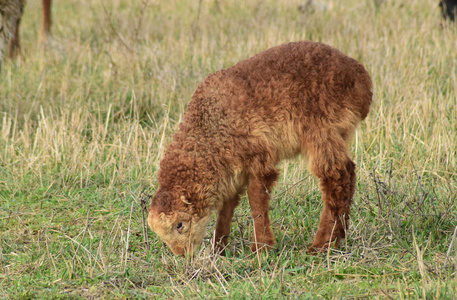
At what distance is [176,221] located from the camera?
136 inches

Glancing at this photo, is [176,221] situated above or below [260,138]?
below

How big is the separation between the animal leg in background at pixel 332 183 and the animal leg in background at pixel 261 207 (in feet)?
0.96

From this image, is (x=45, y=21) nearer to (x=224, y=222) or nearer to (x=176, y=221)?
(x=224, y=222)

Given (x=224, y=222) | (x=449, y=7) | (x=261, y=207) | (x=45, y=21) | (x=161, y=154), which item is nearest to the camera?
(x=261, y=207)

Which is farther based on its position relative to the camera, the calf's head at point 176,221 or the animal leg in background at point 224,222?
the animal leg in background at point 224,222

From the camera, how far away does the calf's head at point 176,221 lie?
3.46m

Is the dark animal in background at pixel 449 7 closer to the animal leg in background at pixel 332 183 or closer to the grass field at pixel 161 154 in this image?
the grass field at pixel 161 154

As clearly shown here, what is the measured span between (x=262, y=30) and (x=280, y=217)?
16.6 feet

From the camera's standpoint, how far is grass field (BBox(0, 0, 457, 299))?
3371 millimetres

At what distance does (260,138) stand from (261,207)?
46 cm

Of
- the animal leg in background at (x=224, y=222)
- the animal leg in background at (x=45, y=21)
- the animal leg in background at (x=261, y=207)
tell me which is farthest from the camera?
the animal leg in background at (x=45, y=21)

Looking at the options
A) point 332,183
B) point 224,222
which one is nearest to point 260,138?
point 332,183

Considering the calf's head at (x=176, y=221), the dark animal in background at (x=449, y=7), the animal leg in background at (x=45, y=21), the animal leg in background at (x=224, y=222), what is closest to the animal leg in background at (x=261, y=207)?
the animal leg in background at (x=224, y=222)

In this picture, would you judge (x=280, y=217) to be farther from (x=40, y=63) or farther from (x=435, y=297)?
(x=40, y=63)
